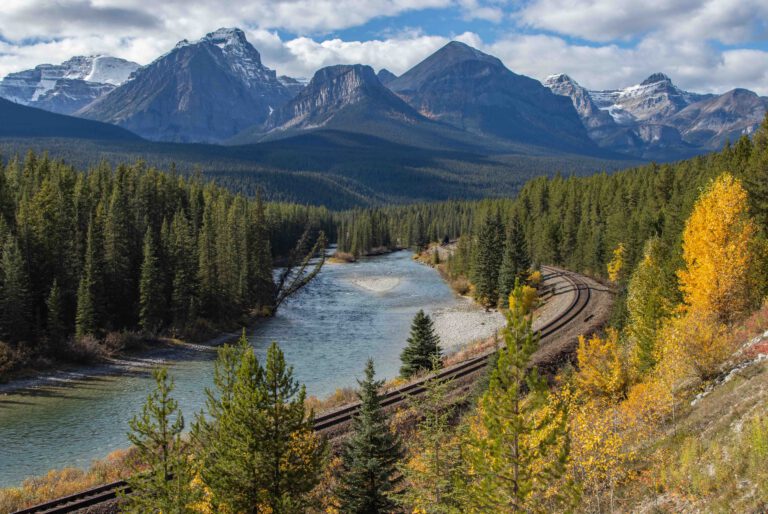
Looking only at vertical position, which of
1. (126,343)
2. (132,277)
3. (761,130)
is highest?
(761,130)

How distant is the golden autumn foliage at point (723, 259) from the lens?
32781 mm

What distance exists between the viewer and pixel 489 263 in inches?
3433

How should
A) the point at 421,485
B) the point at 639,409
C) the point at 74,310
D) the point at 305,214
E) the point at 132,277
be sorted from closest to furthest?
the point at 421,485 → the point at 639,409 → the point at 74,310 → the point at 132,277 → the point at 305,214

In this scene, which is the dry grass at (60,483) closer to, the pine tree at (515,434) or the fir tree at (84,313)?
the pine tree at (515,434)

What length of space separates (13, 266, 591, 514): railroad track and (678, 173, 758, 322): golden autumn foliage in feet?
32.5

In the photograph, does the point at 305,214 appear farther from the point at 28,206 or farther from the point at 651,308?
the point at 651,308

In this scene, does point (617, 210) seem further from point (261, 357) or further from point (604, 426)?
point (604, 426)

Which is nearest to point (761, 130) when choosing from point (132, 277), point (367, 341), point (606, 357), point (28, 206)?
point (606, 357)

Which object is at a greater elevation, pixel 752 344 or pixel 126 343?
pixel 752 344

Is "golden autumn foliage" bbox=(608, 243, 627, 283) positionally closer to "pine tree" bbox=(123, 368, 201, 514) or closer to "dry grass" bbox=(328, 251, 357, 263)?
"pine tree" bbox=(123, 368, 201, 514)

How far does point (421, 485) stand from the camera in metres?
19.8

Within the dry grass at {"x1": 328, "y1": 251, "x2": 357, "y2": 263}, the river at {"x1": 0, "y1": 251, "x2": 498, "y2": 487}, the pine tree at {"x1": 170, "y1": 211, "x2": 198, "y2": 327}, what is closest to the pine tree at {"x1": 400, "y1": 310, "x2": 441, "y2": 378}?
the river at {"x1": 0, "y1": 251, "x2": 498, "y2": 487}

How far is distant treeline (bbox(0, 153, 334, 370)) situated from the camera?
184 feet

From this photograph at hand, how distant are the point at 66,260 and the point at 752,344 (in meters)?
63.9
